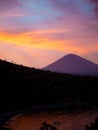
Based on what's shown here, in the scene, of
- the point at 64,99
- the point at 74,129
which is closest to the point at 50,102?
the point at 64,99

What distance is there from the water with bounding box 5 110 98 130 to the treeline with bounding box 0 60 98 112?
5.43 m

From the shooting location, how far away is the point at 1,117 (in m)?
33.7

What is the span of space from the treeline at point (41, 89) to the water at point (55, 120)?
5.43 meters

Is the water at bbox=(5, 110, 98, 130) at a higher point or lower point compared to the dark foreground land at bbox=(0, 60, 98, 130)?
lower

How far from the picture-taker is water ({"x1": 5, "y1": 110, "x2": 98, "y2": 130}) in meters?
29.2

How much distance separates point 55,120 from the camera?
3161 cm

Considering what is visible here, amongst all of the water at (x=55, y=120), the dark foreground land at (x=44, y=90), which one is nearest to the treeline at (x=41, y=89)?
the dark foreground land at (x=44, y=90)

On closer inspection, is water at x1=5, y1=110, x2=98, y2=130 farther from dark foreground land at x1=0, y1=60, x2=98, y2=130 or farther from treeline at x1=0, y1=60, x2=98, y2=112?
treeline at x1=0, y1=60, x2=98, y2=112

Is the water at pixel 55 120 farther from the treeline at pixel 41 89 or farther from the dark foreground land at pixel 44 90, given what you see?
the treeline at pixel 41 89

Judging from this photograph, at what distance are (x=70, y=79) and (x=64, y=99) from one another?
6.07 metres

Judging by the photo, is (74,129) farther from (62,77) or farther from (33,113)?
(62,77)

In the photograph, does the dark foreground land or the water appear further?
the dark foreground land

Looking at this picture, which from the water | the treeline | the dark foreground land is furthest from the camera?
the treeline

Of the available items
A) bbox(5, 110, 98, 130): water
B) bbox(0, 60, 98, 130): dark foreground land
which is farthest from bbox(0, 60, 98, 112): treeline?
bbox(5, 110, 98, 130): water
